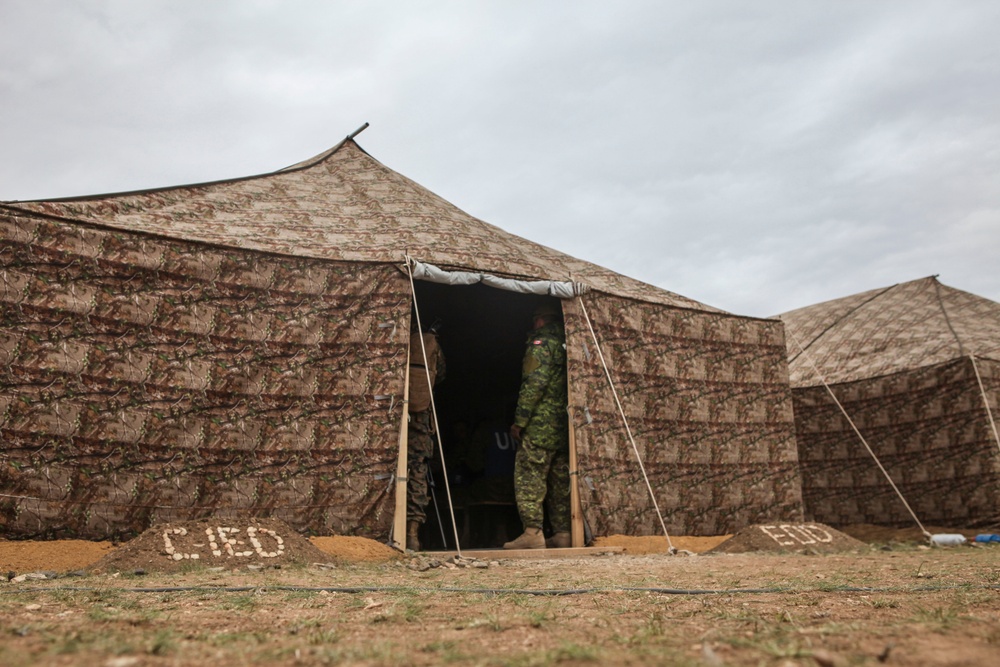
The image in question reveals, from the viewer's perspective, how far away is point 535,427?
24.6 feet

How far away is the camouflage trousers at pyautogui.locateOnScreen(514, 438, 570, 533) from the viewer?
729 centimetres

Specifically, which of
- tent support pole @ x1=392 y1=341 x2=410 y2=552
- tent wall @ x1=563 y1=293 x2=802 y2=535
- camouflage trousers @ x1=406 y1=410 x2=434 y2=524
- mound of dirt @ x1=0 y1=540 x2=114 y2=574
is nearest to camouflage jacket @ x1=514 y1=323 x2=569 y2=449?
tent wall @ x1=563 y1=293 x2=802 y2=535

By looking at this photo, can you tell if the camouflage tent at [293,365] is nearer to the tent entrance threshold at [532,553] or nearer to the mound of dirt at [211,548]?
the tent entrance threshold at [532,553]

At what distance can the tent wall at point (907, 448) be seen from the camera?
31.2 ft

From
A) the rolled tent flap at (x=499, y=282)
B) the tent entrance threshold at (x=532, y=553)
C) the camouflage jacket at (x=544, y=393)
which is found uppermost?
the rolled tent flap at (x=499, y=282)

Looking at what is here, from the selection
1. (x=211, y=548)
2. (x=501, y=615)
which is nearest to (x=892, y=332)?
(x=211, y=548)

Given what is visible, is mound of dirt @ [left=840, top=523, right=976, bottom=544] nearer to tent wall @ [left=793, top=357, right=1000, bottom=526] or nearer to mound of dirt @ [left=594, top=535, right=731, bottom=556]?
tent wall @ [left=793, top=357, right=1000, bottom=526]

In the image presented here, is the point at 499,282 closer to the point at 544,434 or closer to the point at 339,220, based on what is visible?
the point at 544,434

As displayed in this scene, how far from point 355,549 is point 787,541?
3.73m

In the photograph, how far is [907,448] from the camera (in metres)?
10.1

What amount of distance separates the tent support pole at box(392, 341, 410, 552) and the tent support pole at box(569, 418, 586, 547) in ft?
5.07

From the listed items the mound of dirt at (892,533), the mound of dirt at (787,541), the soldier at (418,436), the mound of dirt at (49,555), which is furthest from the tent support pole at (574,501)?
the mound of dirt at (892,533)

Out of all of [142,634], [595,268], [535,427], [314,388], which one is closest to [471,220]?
[595,268]

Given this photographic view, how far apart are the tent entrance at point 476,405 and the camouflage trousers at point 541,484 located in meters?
1.57
